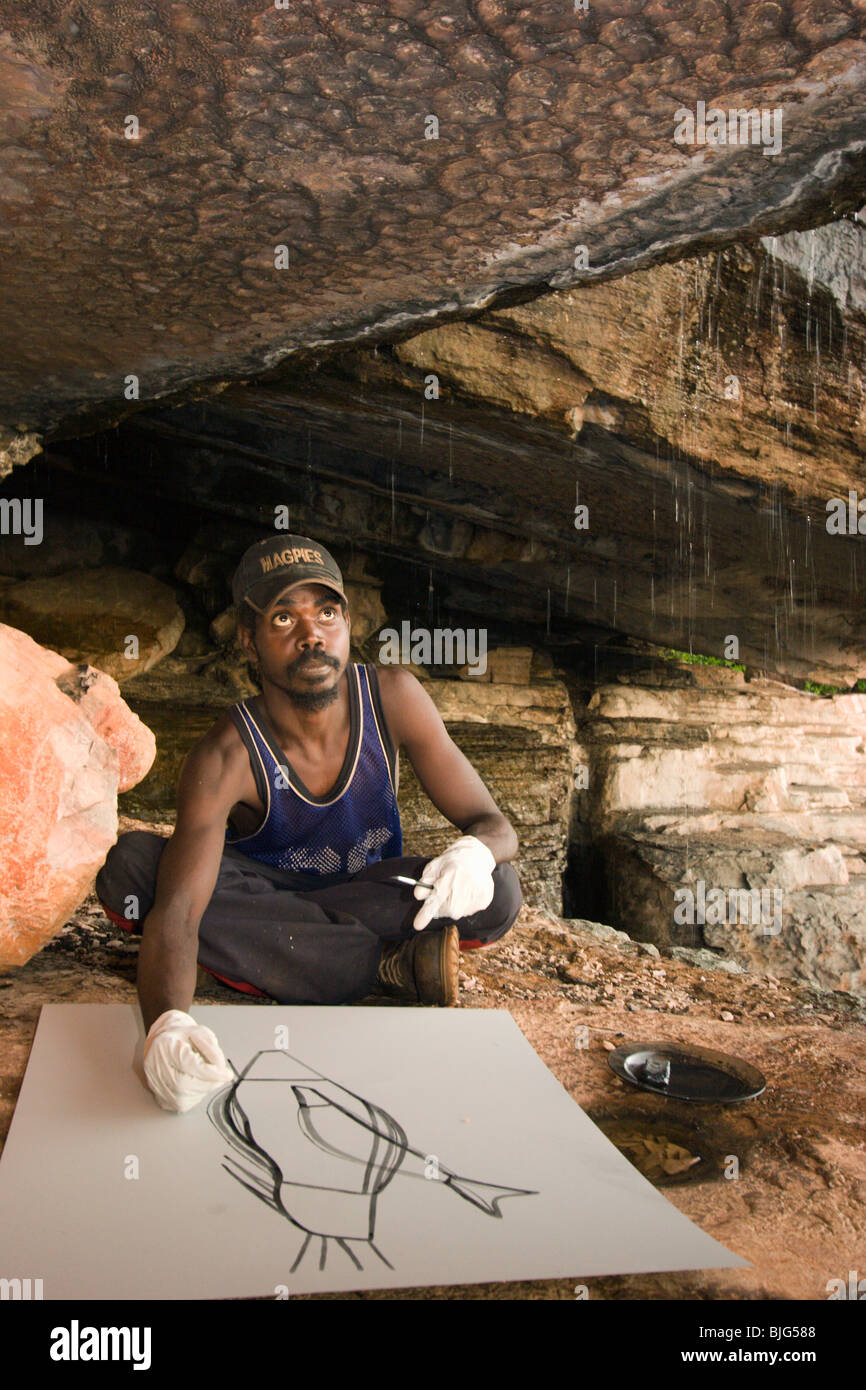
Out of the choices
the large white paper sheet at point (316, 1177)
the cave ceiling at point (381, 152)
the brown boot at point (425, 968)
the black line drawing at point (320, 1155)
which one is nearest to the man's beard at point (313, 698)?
the brown boot at point (425, 968)

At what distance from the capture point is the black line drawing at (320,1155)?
156 centimetres

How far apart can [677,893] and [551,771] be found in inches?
55.0

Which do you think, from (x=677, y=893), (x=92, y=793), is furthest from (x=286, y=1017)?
(x=677, y=893)

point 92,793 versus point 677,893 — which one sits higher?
point 92,793

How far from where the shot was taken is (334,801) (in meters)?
2.73

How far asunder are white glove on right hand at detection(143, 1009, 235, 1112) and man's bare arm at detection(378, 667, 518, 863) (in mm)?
1047

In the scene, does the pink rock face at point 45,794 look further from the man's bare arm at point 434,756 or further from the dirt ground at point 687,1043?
the man's bare arm at point 434,756

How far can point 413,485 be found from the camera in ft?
17.9

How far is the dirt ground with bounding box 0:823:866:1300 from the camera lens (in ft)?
5.12

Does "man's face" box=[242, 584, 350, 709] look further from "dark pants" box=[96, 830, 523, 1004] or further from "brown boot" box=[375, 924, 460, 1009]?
"brown boot" box=[375, 924, 460, 1009]

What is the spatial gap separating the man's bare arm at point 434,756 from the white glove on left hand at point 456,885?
24 centimetres

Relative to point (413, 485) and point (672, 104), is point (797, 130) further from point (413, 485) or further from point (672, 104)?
point (413, 485)

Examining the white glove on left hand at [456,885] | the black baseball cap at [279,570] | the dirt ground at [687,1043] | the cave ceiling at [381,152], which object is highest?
the cave ceiling at [381,152]

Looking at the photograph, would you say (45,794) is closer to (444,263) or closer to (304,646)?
(304,646)
